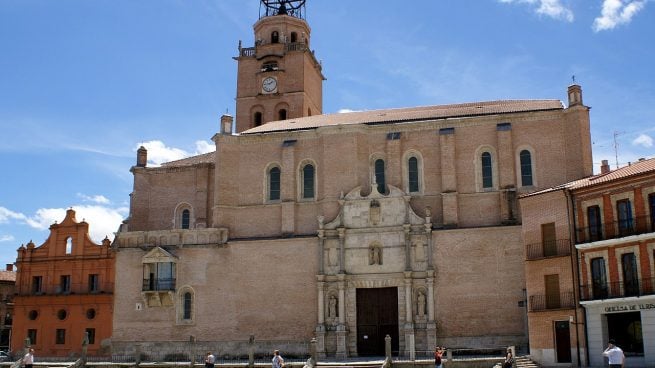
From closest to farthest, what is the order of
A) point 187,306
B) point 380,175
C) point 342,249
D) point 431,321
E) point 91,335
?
point 431,321
point 342,249
point 380,175
point 187,306
point 91,335

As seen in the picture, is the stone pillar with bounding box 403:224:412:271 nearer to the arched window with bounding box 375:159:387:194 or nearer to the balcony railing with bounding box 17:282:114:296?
the arched window with bounding box 375:159:387:194

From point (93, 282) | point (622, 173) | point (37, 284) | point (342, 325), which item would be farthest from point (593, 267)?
point (37, 284)

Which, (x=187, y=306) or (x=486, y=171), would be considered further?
(x=187, y=306)

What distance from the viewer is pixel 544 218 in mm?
38312

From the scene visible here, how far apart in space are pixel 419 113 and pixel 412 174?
4539 mm

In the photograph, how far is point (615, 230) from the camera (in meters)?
35.1

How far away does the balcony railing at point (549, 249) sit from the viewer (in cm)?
3694

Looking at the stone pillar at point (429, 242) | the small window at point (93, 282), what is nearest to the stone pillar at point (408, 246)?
the stone pillar at point (429, 242)

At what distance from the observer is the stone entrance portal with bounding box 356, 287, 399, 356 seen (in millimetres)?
44344

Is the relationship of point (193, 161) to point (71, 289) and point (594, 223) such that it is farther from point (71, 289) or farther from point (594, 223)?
point (594, 223)

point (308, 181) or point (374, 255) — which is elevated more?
point (308, 181)

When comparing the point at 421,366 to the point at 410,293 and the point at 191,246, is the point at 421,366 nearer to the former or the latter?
the point at 410,293

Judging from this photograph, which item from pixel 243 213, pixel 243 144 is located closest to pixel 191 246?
pixel 243 213

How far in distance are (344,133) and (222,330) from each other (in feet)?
44.7
